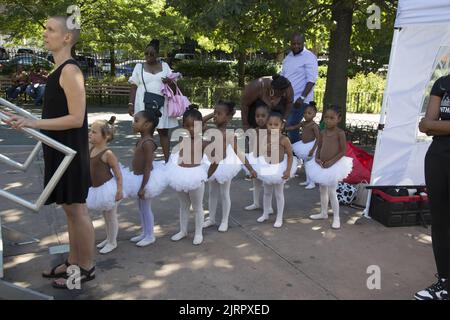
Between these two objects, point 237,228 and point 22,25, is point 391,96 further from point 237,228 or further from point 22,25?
point 22,25

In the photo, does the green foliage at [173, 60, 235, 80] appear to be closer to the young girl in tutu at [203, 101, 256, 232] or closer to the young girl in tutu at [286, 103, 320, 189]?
the young girl in tutu at [286, 103, 320, 189]

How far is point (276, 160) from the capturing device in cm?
487

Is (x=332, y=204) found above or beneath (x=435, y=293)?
above

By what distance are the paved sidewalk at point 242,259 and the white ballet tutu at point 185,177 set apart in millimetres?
593

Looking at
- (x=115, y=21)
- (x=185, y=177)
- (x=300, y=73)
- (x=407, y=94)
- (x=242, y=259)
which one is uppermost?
(x=115, y=21)

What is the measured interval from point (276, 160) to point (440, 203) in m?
1.84

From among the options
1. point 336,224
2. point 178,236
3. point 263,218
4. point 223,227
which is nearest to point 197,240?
point 178,236

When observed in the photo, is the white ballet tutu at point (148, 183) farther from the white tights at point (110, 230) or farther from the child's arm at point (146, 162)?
the white tights at point (110, 230)

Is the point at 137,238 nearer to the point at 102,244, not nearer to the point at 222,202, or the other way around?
the point at 102,244

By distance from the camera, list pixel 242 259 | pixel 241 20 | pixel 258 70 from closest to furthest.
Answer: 1. pixel 242 259
2. pixel 241 20
3. pixel 258 70

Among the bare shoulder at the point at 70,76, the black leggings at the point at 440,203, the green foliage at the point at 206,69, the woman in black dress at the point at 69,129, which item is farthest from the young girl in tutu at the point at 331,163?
the green foliage at the point at 206,69

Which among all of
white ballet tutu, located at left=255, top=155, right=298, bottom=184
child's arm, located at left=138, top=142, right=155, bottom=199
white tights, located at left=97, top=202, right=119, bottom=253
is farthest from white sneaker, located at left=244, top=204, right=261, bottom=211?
white tights, located at left=97, top=202, right=119, bottom=253

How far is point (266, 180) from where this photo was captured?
190 inches

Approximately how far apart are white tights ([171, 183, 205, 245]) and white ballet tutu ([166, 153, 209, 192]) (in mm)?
137
